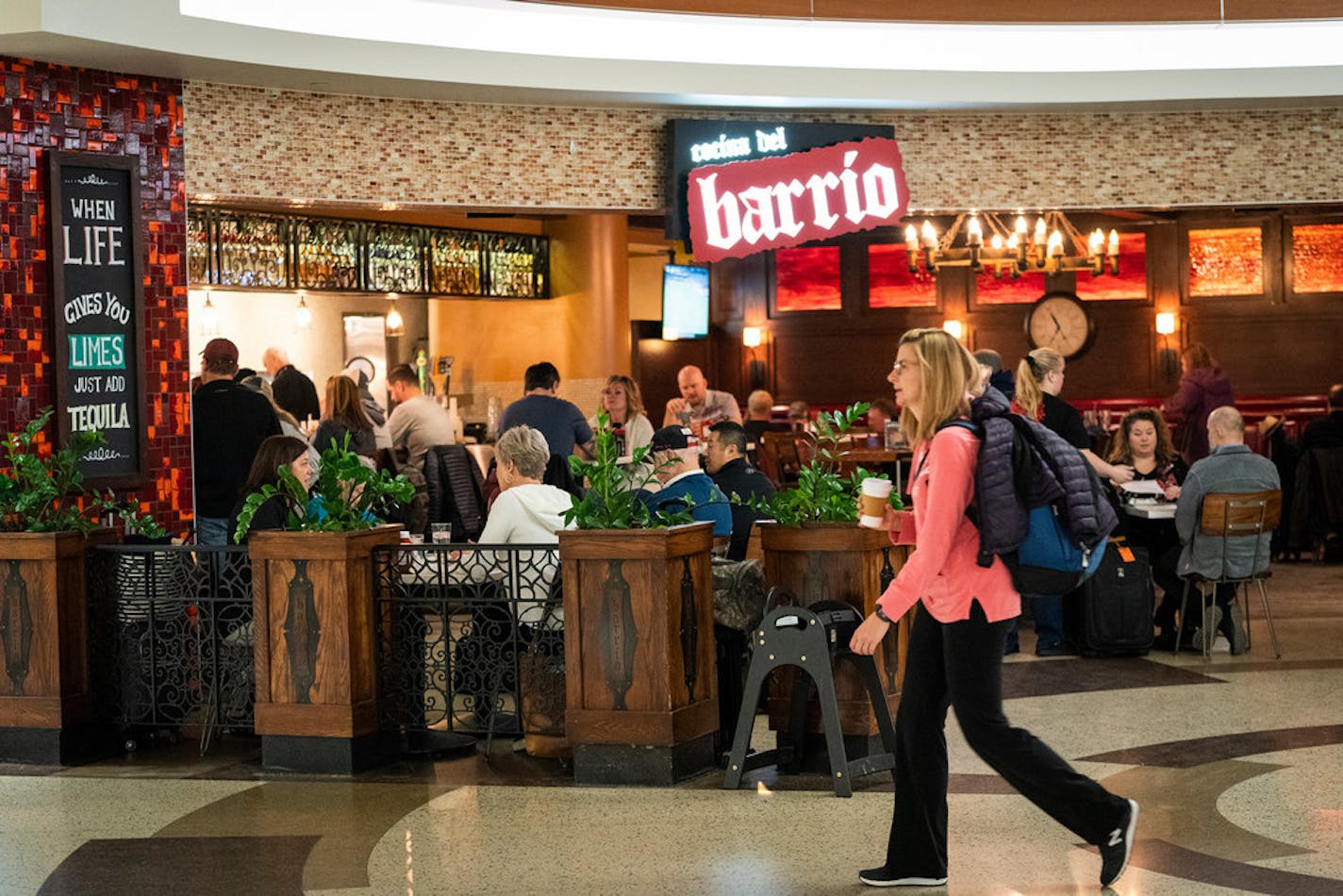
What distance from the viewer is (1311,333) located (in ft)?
53.9

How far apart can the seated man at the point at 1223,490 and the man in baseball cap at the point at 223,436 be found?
4413mm

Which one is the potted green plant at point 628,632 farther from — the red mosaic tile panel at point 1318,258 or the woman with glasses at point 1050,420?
the red mosaic tile panel at point 1318,258

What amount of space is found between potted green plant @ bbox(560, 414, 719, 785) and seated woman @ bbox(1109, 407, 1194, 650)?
12.0 ft

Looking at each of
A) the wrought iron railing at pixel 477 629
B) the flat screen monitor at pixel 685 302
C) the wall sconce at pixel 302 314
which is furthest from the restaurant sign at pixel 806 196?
the flat screen monitor at pixel 685 302

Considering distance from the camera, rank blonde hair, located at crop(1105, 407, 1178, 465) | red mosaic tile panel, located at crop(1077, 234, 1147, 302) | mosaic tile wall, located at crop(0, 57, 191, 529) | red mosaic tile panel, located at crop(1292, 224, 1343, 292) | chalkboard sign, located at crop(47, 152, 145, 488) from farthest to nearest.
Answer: red mosaic tile panel, located at crop(1077, 234, 1147, 302) < red mosaic tile panel, located at crop(1292, 224, 1343, 292) < blonde hair, located at crop(1105, 407, 1178, 465) < chalkboard sign, located at crop(47, 152, 145, 488) < mosaic tile wall, located at crop(0, 57, 191, 529)

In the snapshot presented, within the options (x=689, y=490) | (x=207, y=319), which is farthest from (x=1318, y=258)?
(x=689, y=490)

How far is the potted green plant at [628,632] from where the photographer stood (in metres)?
5.65

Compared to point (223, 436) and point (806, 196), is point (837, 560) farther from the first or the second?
point (806, 196)

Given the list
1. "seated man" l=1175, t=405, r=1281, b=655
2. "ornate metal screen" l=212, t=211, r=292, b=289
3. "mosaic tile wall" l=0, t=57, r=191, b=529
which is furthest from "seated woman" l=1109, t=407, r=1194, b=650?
"ornate metal screen" l=212, t=211, r=292, b=289

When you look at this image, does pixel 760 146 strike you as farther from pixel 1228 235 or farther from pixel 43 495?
pixel 1228 235

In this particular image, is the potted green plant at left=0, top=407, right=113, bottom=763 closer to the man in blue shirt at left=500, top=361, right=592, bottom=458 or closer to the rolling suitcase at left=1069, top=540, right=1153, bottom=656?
the man in blue shirt at left=500, top=361, right=592, bottom=458

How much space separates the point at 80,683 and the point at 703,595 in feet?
8.09

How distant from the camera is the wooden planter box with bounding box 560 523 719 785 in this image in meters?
5.65

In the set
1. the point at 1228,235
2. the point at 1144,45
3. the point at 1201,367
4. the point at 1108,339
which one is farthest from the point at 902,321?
the point at 1144,45
